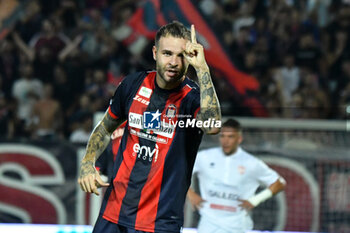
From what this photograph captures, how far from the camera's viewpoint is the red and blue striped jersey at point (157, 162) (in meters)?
3.00

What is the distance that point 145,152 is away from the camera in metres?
3.03

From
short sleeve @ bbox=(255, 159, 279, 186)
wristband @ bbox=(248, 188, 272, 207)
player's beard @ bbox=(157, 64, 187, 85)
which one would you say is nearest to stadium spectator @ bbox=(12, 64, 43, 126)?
short sleeve @ bbox=(255, 159, 279, 186)

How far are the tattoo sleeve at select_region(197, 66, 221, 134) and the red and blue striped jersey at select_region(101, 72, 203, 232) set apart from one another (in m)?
0.15

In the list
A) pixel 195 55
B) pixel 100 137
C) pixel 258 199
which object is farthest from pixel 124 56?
pixel 195 55

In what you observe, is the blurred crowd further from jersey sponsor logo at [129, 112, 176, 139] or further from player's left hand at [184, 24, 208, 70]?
player's left hand at [184, 24, 208, 70]

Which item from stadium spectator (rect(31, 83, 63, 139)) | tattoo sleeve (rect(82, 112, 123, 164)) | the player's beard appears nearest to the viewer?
the player's beard

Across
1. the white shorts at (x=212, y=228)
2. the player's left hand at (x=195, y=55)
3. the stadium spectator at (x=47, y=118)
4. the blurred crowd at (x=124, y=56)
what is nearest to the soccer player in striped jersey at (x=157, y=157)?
the player's left hand at (x=195, y=55)

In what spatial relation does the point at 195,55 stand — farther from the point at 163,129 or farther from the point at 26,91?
the point at 26,91

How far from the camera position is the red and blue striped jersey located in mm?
2998

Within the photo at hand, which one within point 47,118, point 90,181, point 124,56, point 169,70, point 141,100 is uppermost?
point 124,56

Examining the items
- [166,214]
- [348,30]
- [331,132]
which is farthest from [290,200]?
[166,214]

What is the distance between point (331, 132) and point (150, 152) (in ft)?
13.2

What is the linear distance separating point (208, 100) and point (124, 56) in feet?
19.6

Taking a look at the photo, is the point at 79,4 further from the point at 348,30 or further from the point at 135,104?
the point at 135,104
